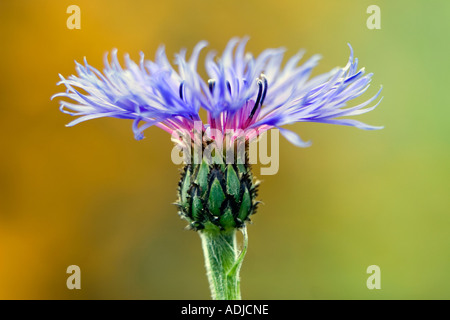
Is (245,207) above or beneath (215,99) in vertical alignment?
beneath

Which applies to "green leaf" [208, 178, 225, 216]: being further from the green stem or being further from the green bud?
the green stem

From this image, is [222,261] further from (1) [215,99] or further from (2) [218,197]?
(1) [215,99]

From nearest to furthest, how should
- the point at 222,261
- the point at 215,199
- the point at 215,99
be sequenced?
1. the point at 215,99
2. the point at 215,199
3. the point at 222,261

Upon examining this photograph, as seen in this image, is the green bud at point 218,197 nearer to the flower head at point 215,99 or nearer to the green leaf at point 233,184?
the green leaf at point 233,184

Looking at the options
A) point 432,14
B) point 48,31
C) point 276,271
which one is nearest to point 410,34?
point 432,14

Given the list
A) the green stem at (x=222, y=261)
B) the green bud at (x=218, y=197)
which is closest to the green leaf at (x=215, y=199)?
the green bud at (x=218, y=197)

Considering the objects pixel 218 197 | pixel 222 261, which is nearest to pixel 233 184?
pixel 218 197

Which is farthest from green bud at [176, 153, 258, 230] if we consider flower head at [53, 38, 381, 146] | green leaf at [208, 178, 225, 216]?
flower head at [53, 38, 381, 146]

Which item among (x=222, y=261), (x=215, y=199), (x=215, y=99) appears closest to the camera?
(x=215, y=99)

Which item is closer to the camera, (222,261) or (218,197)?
(218,197)
